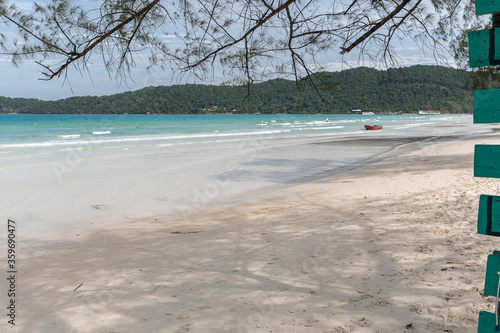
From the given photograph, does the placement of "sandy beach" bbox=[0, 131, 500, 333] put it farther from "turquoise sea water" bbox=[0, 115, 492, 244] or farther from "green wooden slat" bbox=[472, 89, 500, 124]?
"green wooden slat" bbox=[472, 89, 500, 124]

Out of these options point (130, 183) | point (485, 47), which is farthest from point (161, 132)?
point (485, 47)

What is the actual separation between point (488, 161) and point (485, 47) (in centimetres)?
51

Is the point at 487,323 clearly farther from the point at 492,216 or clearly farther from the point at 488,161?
the point at 488,161

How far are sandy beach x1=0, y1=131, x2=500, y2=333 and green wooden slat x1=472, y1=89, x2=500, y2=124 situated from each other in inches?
50.6

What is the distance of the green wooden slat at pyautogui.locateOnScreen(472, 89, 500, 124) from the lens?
1.66 m

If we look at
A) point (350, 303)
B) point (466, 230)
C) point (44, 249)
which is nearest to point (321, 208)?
point (466, 230)

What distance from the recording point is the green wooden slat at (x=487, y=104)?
1.66m

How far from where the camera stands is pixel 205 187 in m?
8.23

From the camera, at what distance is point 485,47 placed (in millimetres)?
1659

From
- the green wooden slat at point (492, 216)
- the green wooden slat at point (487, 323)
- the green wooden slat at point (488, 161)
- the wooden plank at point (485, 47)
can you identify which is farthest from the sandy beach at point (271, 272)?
the wooden plank at point (485, 47)

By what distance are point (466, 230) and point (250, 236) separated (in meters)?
2.33

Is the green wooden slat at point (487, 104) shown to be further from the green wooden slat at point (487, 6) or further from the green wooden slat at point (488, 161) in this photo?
the green wooden slat at point (487, 6)

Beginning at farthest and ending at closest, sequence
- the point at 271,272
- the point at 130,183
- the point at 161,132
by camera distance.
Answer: the point at 161,132 < the point at 130,183 < the point at 271,272

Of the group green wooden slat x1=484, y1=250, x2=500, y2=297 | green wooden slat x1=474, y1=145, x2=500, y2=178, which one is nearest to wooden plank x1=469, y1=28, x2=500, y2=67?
green wooden slat x1=474, y1=145, x2=500, y2=178
